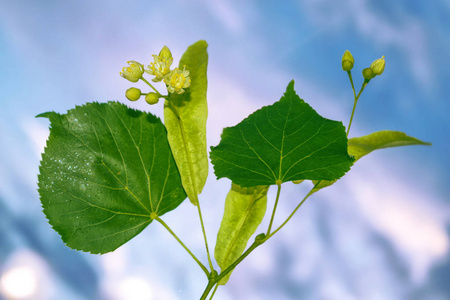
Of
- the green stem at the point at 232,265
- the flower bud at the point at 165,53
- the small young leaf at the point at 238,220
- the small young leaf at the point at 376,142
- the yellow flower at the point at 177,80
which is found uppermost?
the small young leaf at the point at 376,142

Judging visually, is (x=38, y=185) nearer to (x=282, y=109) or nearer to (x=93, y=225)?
(x=93, y=225)

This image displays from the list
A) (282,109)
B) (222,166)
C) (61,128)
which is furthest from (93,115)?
(282,109)

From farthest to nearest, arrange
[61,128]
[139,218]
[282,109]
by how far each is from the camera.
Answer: [139,218] → [61,128] → [282,109]

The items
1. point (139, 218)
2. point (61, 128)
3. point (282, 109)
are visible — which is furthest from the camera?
point (139, 218)

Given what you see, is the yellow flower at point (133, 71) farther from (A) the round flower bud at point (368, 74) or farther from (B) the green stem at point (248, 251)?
(A) the round flower bud at point (368, 74)

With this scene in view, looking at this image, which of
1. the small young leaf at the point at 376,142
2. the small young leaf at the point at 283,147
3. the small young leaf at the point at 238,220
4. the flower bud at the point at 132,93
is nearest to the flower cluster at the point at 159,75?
the flower bud at the point at 132,93

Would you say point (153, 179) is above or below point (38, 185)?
above

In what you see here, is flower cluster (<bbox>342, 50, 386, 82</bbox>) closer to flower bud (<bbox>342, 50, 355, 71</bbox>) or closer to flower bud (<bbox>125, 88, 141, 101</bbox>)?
flower bud (<bbox>342, 50, 355, 71</bbox>)
